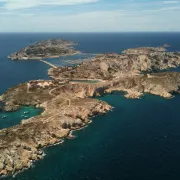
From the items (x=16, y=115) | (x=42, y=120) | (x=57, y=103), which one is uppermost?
(x=57, y=103)

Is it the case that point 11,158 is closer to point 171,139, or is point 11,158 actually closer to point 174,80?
point 171,139

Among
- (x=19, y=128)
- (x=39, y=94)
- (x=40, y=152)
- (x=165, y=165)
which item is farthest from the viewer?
(x=39, y=94)

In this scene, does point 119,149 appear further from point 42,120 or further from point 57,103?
point 57,103

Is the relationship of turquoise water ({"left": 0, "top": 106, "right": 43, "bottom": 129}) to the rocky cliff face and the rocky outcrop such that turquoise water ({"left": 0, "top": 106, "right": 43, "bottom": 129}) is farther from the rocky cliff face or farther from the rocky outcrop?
the rocky outcrop

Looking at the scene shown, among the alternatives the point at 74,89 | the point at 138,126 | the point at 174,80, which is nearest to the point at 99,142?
the point at 138,126

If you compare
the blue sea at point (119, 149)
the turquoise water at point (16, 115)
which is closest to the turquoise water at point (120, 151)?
the blue sea at point (119, 149)

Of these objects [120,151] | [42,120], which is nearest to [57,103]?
[42,120]

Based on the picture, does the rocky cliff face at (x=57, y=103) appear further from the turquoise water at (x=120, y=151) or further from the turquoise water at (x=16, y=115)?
the turquoise water at (x=120, y=151)

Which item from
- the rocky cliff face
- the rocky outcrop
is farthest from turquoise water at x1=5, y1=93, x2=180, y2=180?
the rocky cliff face
